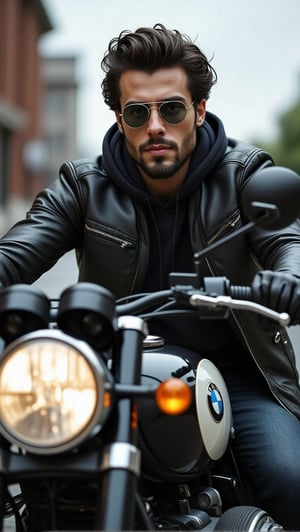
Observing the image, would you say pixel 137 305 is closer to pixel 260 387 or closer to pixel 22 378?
pixel 22 378

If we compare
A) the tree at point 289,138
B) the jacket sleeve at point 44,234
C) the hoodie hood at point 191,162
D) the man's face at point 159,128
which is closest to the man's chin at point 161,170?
the man's face at point 159,128

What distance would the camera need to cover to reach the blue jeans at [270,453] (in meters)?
2.54

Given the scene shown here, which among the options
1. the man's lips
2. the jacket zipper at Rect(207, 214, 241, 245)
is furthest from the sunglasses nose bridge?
the jacket zipper at Rect(207, 214, 241, 245)

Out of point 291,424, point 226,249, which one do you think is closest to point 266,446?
point 291,424

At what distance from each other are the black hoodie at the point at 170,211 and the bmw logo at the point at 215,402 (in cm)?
40

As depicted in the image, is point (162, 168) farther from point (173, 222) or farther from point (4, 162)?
point (4, 162)

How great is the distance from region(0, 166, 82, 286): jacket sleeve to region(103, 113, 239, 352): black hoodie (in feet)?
0.57

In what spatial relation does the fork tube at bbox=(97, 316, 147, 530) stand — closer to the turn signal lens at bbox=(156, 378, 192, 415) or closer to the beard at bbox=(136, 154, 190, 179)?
the turn signal lens at bbox=(156, 378, 192, 415)

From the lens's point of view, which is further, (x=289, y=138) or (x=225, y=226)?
(x=289, y=138)

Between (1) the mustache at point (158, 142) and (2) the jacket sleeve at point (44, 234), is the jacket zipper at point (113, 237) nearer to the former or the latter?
(2) the jacket sleeve at point (44, 234)

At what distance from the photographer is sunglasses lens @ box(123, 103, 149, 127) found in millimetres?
2664

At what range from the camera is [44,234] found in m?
2.97

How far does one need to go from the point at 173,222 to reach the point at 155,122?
446mm

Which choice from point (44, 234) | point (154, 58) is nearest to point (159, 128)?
point (154, 58)
